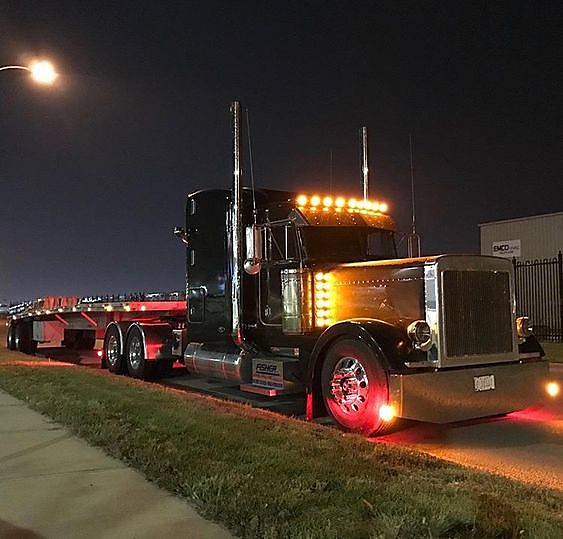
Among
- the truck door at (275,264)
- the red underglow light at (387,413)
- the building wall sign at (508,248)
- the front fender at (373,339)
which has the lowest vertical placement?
the red underglow light at (387,413)

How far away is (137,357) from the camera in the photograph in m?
13.8

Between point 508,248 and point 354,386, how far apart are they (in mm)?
19242

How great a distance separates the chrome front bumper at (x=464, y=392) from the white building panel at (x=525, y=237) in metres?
16.8

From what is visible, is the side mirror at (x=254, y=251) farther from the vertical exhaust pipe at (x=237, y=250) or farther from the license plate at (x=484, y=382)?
the license plate at (x=484, y=382)

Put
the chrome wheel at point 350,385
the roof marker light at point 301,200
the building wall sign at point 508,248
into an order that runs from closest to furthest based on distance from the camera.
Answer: the chrome wheel at point 350,385
the roof marker light at point 301,200
the building wall sign at point 508,248

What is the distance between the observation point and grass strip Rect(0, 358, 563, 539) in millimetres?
4297

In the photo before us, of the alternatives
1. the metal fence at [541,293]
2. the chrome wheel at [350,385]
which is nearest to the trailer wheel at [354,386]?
the chrome wheel at [350,385]

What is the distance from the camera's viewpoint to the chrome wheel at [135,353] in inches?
538

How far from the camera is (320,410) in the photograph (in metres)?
8.69

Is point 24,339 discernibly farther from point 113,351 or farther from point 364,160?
point 364,160

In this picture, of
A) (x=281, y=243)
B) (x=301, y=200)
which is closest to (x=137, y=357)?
(x=281, y=243)

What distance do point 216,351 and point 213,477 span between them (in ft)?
19.5

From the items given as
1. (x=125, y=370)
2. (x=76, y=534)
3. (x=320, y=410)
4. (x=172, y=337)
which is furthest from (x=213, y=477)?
(x=125, y=370)

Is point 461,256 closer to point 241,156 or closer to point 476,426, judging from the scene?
point 476,426
